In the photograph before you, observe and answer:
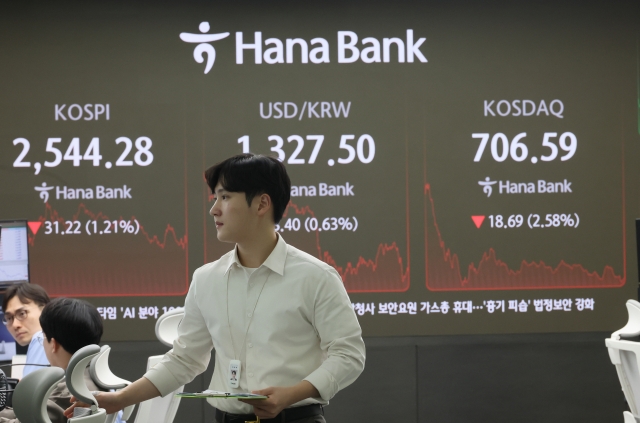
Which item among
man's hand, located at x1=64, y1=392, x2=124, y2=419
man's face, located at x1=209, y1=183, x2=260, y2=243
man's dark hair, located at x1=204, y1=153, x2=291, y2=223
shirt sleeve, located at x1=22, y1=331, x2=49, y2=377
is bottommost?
shirt sleeve, located at x1=22, y1=331, x2=49, y2=377

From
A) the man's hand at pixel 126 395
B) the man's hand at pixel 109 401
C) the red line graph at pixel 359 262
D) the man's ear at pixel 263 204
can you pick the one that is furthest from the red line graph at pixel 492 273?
the man's hand at pixel 109 401

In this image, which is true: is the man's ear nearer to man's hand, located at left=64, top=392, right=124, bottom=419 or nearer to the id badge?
the id badge

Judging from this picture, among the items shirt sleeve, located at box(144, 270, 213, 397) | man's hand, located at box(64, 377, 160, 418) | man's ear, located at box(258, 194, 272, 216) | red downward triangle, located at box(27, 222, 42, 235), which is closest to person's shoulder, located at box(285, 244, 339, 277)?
man's ear, located at box(258, 194, 272, 216)

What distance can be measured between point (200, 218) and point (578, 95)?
2.33 m

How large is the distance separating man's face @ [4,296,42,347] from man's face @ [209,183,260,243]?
1.73 m

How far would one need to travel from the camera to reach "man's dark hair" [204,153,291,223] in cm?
194

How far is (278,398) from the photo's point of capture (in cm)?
173

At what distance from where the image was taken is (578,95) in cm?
446

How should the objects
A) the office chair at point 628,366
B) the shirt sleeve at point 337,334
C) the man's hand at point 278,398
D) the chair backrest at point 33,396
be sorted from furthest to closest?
the office chair at point 628,366
the shirt sleeve at point 337,334
the man's hand at point 278,398
the chair backrest at point 33,396

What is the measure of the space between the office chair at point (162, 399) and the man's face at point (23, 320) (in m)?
1.02

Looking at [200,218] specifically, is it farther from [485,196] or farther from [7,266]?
[485,196]

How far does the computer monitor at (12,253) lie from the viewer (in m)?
3.66

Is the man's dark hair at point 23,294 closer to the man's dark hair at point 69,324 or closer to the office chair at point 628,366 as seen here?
the man's dark hair at point 69,324

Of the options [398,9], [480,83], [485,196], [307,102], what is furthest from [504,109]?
[307,102]
